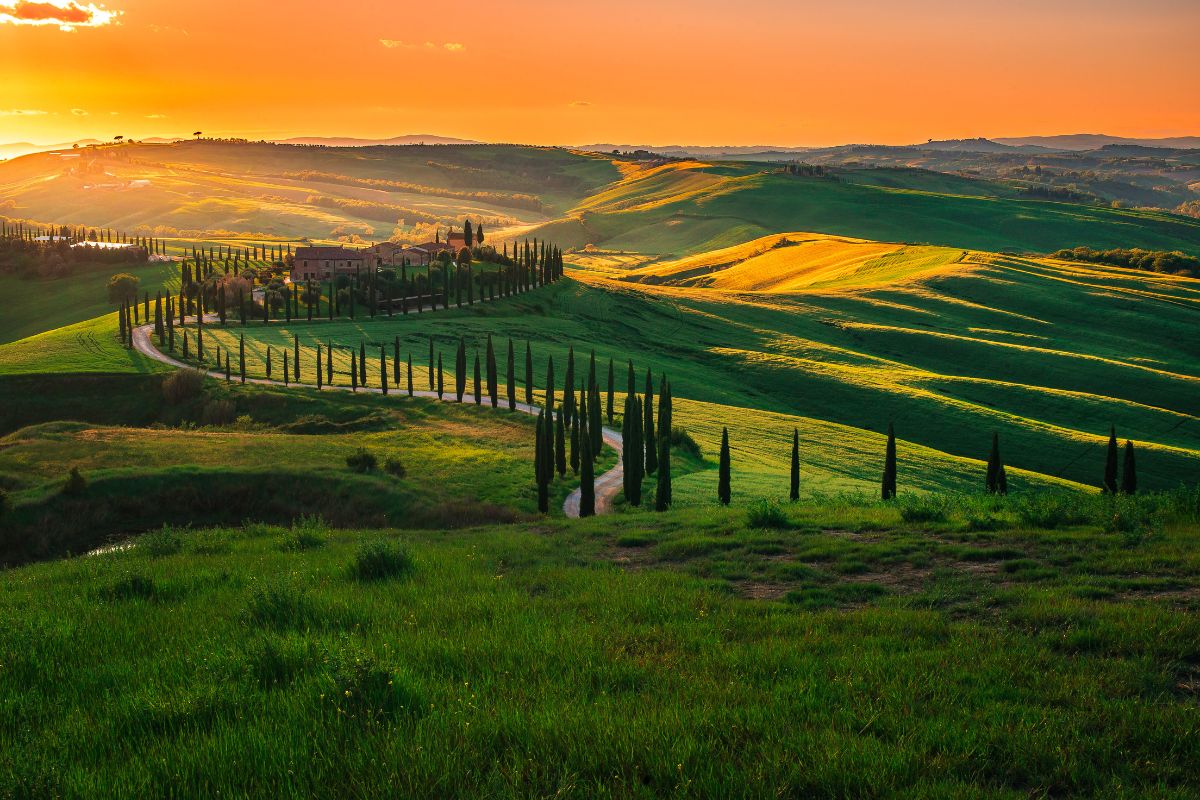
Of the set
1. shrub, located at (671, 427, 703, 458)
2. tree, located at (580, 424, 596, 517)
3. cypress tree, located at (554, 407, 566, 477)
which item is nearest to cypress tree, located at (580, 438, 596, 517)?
tree, located at (580, 424, 596, 517)

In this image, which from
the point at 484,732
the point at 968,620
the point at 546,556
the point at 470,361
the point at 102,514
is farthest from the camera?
the point at 470,361

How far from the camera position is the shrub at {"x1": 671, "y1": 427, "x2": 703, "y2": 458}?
242 feet

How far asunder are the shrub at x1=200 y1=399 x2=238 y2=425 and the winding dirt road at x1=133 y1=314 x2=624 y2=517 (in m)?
7.27

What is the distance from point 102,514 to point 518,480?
2737cm

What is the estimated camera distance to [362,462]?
61.3 m

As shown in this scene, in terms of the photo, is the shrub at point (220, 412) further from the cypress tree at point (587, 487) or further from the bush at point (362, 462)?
the cypress tree at point (587, 487)

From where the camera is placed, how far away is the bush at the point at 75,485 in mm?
53938

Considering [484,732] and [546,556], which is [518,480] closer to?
[546,556]

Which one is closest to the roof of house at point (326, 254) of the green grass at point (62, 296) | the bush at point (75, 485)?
the green grass at point (62, 296)

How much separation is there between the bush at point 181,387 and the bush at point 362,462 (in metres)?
37.4

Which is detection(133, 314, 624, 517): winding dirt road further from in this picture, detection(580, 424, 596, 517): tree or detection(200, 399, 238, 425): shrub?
detection(200, 399, 238, 425): shrub

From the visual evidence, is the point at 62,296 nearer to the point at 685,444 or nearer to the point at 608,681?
the point at 685,444

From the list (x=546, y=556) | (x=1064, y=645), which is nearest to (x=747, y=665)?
(x=1064, y=645)

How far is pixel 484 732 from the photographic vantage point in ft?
29.1
